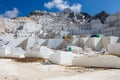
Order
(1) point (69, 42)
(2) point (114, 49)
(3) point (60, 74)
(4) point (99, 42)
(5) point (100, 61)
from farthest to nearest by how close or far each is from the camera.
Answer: (1) point (69, 42) < (4) point (99, 42) < (2) point (114, 49) < (5) point (100, 61) < (3) point (60, 74)

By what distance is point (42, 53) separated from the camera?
1936 cm

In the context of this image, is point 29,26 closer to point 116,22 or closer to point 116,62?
point 116,22

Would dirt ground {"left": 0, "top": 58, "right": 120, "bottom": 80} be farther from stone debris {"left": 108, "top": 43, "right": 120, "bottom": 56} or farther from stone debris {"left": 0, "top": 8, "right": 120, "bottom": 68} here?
stone debris {"left": 108, "top": 43, "right": 120, "bottom": 56}

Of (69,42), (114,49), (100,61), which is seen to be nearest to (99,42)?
(69,42)

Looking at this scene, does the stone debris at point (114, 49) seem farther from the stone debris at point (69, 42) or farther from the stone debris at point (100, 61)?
the stone debris at point (100, 61)

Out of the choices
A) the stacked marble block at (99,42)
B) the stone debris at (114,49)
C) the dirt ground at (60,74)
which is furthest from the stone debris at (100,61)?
the stacked marble block at (99,42)

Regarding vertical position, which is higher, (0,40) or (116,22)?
(116,22)

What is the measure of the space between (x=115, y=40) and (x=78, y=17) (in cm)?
6790

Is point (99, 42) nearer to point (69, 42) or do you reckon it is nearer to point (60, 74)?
point (69, 42)

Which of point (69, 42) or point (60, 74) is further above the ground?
point (69, 42)

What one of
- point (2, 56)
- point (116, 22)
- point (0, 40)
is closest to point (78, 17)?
point (116, 22)

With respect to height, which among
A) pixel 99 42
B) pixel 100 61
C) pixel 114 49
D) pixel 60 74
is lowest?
pixel 60 74

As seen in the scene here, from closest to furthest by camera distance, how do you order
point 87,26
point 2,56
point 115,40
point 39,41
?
1. point 2,56
2. point 115,40
3. point 39,41
4. point 87,26

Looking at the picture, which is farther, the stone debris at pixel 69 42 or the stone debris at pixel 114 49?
the stone debris at pixel 69 42
